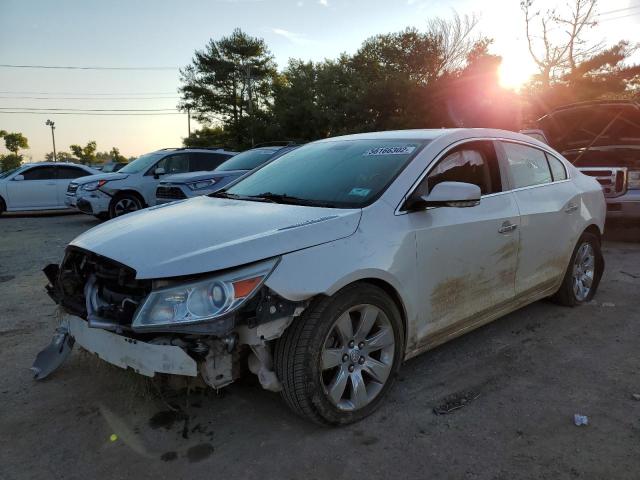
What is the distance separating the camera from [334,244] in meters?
2.55

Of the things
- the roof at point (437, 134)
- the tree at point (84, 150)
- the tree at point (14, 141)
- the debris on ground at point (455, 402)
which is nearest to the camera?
the debris on ground at point (455, 402)

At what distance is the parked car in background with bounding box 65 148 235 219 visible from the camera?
1111 centimetres

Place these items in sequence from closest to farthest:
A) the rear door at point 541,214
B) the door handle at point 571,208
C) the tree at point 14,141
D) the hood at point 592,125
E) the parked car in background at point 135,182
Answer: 1. the rear door at point 541,214
2. the door handle at point 571,208
3. the hood at point 592,125
4. the parked car in background at point 135,182
5. the tree at point 14,141

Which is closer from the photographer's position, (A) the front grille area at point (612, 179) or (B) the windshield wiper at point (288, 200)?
(B) the windshield wiper at point (288, 200)

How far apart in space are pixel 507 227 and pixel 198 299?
2.26 meters

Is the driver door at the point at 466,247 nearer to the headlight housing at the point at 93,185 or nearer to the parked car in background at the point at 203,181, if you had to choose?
the parked car in background at the point at 203,181

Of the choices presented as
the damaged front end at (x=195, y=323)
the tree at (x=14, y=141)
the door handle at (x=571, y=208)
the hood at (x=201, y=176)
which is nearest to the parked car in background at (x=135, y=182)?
the hood at (x=201, y=176)

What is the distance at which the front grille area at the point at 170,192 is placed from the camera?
9.05 m

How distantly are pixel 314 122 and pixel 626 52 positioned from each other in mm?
19131

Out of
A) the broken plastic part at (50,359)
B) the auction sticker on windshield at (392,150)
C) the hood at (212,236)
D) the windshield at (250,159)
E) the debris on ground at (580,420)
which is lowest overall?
the debris on ground at (580,420)

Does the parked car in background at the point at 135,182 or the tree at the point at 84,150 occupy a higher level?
the tree at the point at 84,150

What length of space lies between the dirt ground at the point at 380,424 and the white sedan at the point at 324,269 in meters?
0.23

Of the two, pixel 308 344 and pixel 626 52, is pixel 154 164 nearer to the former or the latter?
pixel 308 344

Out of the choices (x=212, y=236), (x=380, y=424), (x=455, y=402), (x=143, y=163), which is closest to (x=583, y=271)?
(x=455, y=402)
